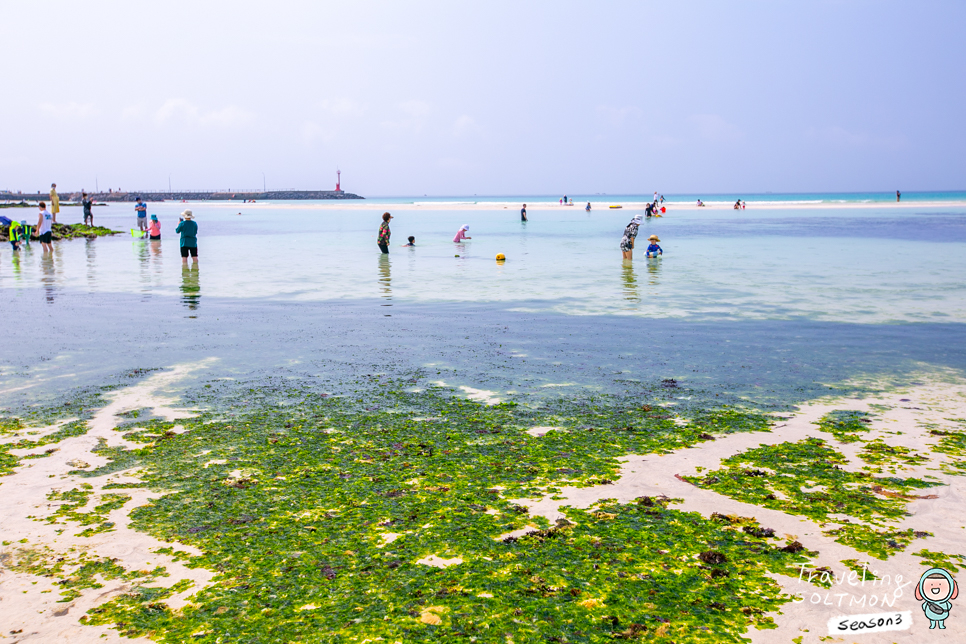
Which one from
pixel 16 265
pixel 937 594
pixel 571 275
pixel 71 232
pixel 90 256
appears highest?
pixel 71 232

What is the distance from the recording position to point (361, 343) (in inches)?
482

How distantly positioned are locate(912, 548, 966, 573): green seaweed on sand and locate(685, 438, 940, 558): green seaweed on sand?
15 centimetres

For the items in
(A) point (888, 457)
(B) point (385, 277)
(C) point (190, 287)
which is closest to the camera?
(A) point (888, 457)

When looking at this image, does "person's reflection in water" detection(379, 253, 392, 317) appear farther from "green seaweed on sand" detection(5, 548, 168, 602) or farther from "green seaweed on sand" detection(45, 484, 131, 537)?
"green seaweed on sand" detection(5, 548, 168, 602)

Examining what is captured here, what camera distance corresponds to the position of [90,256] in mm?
30016

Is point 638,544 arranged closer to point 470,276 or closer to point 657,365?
point 657,365

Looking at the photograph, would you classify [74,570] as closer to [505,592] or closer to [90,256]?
[505,592]

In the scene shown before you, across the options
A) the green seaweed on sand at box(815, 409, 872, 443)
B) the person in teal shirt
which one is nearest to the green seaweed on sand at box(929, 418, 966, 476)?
the green seaweed on sand at box(815, 409, 872, 443)

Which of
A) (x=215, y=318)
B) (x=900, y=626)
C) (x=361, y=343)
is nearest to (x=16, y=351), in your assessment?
(x=215, y=318)

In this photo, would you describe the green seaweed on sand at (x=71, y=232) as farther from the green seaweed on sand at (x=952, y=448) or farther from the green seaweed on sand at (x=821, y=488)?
the green seaweed on sand at (x=952, y=448)

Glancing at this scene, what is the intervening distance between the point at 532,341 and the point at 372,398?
4.29 meters

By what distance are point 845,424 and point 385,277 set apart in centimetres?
1652

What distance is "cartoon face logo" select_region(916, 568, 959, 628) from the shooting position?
4223 mm

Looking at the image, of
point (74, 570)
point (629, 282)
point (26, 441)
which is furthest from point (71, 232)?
point (74, 570)
